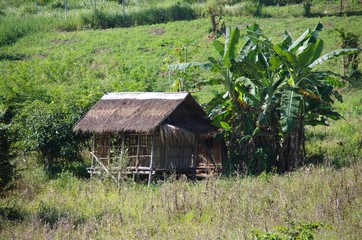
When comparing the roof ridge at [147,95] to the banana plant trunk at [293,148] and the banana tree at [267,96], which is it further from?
the banana plant trunk at [293,148]

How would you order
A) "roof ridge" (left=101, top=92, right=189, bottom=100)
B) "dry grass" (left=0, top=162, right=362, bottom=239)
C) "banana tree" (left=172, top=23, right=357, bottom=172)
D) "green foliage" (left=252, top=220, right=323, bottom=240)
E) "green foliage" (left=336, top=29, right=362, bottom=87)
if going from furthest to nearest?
1. "green foliage" (left=336, top=29, right=362, bottom=87)
2. "roof ridge" (left=101, top=92, right=189, bottom=100)
3. "banana tree" (left=172, top=23, right=357, bottom=172)
4. "dry grass" (left=0, top=162, right=362, bottom=239)
5. "green foliage" (left=252, top=220, right=323, bottom=240)

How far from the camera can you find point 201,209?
37.3 ft

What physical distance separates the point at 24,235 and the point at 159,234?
81.2 inches

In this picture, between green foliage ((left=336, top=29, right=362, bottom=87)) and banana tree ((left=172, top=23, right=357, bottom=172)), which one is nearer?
banana tree ((left=172, top=23, right=357, bottom=172))

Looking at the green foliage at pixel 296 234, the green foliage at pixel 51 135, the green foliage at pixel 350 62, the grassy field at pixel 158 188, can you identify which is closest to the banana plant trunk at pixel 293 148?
the grassy field at pixel 158 188

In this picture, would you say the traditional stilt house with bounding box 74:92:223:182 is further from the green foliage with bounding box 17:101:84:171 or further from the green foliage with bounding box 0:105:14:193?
the green foliage with bounding box 0:105:14:193

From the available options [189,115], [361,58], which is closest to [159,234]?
[189,115]

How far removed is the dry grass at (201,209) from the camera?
9.74 m

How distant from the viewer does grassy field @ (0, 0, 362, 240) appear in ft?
32.6

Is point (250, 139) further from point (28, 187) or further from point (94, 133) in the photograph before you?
point (28, 187)

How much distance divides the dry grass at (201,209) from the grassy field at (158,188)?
0.02 metres

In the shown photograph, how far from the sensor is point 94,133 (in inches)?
700

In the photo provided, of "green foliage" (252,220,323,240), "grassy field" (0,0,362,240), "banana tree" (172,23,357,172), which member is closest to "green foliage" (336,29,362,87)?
"grassy field" (0,0,362,240)

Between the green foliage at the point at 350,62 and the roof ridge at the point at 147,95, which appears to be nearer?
the roof ridge at the point at 147,95
